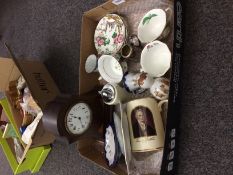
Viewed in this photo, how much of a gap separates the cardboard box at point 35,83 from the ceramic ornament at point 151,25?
1.71 feet

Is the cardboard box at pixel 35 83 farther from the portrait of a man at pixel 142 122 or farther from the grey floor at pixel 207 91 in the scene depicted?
the portrait of a man at pixel 142 122

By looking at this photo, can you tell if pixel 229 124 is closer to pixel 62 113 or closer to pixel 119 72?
pixel 119 72

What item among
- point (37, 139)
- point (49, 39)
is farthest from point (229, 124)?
point (49, 39)

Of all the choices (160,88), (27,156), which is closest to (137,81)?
(160,88)

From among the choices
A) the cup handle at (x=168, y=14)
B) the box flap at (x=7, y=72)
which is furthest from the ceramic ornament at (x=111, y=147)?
the box flap at (x=7, y=72)

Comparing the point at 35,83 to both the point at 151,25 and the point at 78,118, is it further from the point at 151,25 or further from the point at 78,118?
the point at 151,25

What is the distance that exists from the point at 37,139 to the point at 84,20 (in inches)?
22.0

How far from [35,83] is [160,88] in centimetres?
66

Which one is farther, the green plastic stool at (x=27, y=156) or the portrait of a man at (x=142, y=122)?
the green plastic stool at (x=27, y=156)

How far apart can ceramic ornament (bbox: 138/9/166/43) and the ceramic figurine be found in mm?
160

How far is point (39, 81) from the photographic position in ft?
4.72

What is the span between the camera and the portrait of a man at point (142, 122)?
0.98 metres

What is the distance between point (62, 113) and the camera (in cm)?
102

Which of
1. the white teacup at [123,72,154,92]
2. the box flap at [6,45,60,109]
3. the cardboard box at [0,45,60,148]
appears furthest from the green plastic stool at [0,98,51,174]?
the white teacup at [123,72,154,92]
